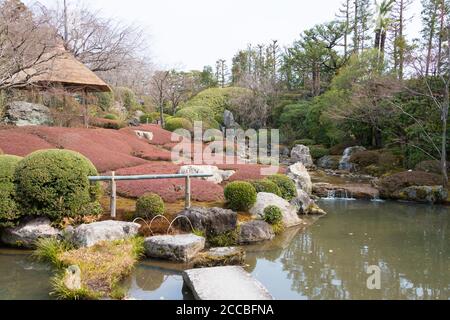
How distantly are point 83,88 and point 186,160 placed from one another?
6.42 metres

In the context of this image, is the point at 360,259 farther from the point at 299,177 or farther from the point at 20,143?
the point at 20,143

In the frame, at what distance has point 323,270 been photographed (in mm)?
6785

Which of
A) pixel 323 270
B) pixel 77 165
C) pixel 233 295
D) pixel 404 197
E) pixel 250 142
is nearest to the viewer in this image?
pixel 233 295

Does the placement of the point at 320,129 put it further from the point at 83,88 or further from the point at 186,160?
the point at 83,88

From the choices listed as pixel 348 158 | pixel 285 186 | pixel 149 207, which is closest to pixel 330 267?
pixel 149 207

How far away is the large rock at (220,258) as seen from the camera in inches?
254

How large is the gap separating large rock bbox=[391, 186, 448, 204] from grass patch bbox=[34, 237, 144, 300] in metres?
10.5

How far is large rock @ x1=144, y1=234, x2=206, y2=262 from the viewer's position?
7.00m

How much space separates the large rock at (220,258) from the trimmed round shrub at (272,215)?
8.79 ft

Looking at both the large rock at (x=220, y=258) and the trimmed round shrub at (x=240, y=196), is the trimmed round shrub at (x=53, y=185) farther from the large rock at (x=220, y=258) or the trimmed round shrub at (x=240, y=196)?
the trimmed round shrub at (x=240, y=196)

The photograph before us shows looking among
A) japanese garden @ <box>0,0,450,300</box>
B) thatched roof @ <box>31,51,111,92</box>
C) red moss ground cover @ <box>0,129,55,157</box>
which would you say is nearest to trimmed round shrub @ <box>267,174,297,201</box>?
japanese garden @ <box>0,0,450,300</box>

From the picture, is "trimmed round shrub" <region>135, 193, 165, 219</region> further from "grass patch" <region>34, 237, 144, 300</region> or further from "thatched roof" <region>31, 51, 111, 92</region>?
"thatched roof" <region>31, 51, 111, 92</region>

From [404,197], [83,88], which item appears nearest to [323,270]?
[404,197]

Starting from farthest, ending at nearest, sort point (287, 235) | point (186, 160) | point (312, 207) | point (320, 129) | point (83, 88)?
point (320, 129), point (83, 88), point (186, 160), point (312, 207), point (287, 235)
